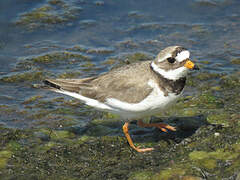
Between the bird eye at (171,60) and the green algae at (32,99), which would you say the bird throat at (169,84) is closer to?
the bird eye at (171,60)

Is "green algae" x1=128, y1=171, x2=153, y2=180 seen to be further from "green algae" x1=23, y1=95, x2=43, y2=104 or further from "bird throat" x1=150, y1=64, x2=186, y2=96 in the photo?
"green algae" x1=23, y1=95, x2=43, y2=104

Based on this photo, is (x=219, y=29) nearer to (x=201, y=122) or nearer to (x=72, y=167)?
(x=201, y=122)

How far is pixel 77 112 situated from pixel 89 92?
1.25 m

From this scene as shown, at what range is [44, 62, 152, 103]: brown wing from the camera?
653cm

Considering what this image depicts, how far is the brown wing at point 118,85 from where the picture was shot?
6527 mm

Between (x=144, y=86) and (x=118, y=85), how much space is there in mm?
482

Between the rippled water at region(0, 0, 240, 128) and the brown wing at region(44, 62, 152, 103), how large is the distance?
3.03ft

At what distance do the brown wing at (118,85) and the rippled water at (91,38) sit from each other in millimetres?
923

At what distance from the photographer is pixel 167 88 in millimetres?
6398

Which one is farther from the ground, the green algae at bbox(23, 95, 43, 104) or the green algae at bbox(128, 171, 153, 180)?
the green algae at bbox(128, 171, 153, 180)

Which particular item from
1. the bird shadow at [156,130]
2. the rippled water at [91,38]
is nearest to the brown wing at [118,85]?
the bird shadow at [156,130]

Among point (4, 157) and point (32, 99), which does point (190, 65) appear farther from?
point (32, 99)

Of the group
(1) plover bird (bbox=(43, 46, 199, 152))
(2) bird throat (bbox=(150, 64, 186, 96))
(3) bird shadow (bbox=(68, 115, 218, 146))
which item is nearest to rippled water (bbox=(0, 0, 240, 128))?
(3) bird shadow (bbox=(68, 115, 218, 146))

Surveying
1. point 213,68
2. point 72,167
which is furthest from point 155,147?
point 213,68
